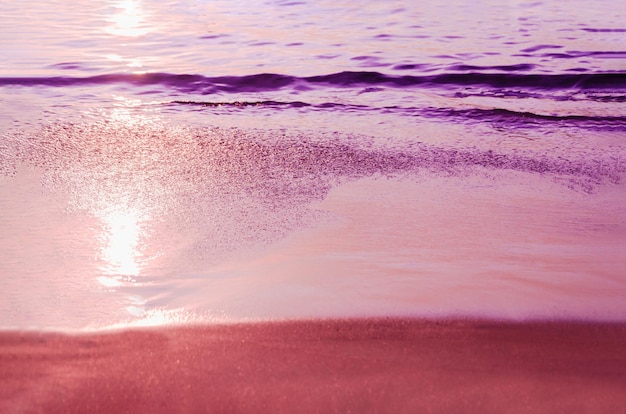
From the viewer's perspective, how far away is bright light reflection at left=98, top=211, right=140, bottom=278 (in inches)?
92.0

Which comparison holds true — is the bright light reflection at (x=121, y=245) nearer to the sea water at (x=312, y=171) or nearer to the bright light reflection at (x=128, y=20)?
the sea water at (x=312, y=171)

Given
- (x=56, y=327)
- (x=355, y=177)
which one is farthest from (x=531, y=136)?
(x=56, y=327)

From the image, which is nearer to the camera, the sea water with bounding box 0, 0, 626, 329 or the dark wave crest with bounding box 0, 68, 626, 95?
the sea water with bounding box 0, 0, 626, 329

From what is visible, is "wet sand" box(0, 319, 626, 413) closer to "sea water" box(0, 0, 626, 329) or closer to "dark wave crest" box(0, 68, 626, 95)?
"sea water" box(0, 0, 626, 329)

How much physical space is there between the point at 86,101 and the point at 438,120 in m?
2.33

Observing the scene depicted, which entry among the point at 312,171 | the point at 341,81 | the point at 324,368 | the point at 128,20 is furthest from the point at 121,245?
the point at 128,20

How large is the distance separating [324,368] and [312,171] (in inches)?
72.1

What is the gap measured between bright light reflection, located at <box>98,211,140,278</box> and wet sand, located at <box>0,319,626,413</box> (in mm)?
421

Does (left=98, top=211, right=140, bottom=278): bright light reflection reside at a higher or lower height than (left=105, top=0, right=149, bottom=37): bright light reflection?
lower

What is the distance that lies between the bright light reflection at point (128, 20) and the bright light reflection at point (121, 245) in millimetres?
4828

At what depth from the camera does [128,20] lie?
26.1 ft

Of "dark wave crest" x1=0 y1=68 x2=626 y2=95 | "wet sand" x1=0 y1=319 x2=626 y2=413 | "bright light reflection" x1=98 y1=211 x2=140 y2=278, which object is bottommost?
"wet sand" x1=0 y1=319 x2=626 y2=413

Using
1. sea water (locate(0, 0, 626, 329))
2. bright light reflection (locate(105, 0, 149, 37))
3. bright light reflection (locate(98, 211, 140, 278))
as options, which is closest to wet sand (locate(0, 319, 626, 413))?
sea water (locate(0, 0, 626, 329))

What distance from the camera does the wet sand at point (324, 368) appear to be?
166cm
